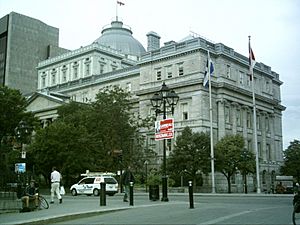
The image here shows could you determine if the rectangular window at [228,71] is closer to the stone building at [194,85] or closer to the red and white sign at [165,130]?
the stone building at [194,85]

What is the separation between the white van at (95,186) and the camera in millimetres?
38906

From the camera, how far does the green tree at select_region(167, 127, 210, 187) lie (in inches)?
2025

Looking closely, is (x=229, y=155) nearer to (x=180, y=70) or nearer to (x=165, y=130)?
(x=180, y=70)

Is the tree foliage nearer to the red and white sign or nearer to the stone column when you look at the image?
the stone column

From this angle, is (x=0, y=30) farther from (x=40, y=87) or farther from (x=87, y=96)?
(x=87, y=96)

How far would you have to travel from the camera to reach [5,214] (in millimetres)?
18109

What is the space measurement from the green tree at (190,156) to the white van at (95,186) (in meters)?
13.5

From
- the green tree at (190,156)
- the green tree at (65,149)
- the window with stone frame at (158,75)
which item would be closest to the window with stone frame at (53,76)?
the window with stone frame at (158,75)

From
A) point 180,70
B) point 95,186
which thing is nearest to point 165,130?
point 95,186

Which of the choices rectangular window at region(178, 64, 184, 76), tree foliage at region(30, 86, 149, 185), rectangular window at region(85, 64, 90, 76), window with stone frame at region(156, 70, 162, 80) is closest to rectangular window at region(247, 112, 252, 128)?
rectangular window at region(178, 64, 184, 76)

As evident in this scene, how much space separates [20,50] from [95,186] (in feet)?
350

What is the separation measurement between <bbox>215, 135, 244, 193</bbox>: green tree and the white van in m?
18.0

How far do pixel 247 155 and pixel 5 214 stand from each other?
4201 centimetres

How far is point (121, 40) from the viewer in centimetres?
9588
